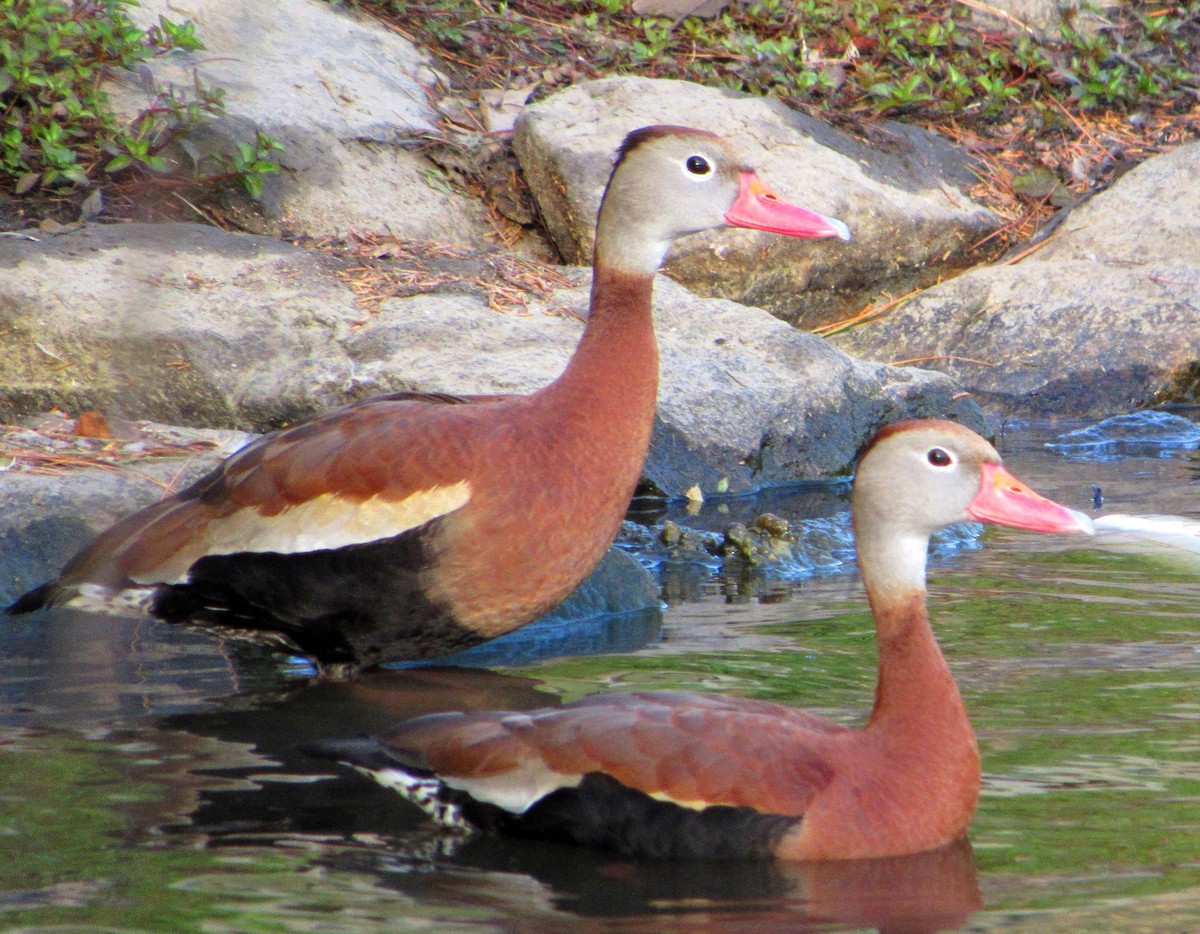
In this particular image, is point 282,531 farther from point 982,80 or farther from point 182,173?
point 982,80

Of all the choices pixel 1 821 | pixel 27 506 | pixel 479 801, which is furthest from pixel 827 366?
pixel 1 821

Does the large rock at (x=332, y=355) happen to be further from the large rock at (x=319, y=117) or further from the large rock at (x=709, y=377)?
the large rock at (x=319, y=117)

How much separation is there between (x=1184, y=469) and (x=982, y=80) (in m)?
4.22

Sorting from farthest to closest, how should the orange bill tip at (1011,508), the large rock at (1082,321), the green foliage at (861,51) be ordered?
the green foliage at (861,51)
the large rock at (1082,321)
the orange bill tip at (1011,508)

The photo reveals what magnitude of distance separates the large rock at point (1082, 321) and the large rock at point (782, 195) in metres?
0.31

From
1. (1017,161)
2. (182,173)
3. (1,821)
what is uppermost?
(1017,161)

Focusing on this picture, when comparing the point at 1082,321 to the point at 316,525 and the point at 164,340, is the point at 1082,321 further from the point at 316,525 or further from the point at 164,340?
the point at 316,525

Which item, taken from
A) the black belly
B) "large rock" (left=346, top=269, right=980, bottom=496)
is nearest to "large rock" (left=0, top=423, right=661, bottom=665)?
the black belly

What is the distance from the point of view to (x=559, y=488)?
4.61 meters

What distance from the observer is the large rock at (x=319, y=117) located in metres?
8.70

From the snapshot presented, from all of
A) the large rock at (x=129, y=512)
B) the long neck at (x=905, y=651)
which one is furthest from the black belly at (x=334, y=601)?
the long neck at (x=905, y=651)

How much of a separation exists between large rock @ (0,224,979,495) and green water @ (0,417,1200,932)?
4.92 ft

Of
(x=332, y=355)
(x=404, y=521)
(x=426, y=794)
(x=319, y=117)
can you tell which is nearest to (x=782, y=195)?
(x=319, y=117)

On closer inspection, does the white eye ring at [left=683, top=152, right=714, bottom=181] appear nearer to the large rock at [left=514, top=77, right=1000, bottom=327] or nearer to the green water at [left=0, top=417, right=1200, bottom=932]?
the green water at [left=0, top=417, right=1200, bottom=932]
